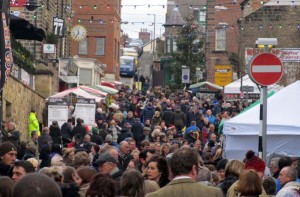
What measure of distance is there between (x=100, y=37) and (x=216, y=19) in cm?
916

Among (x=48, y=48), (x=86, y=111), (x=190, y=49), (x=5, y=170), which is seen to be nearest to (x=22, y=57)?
(x=86, y=111)

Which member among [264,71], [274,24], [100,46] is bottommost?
[100,46]

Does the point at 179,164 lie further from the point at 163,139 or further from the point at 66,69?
the point at 66,69

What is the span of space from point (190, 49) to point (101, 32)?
15.7 m

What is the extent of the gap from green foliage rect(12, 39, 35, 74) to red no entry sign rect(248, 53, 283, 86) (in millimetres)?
19208

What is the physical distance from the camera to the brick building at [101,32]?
245 feet

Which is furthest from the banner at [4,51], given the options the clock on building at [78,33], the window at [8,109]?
the clock on building at [78,33]

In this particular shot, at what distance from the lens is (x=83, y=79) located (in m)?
61.4

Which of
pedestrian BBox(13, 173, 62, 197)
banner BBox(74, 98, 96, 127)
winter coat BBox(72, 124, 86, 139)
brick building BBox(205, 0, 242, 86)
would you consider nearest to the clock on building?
banner BBox(74, 98, 96, 127)

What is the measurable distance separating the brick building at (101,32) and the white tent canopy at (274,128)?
54.1 m

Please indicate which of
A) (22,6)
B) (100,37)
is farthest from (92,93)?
(100,37)

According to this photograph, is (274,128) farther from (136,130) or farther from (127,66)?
(127,66)

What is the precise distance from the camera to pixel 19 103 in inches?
1332

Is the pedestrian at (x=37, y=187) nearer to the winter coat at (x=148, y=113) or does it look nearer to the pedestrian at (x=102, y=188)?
the pedestrian at (x=102, y=188)
